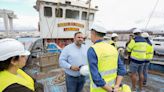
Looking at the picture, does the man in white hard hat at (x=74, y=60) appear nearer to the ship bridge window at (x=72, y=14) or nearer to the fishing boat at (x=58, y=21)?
the fishing boat at (x=58, y=21)

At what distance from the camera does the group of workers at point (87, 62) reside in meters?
1.04

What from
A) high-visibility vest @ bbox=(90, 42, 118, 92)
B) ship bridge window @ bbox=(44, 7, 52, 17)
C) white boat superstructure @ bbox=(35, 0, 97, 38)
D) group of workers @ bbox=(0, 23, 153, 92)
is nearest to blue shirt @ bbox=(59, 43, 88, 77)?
group of workers @ bbox=(0, 23, 153, 92)

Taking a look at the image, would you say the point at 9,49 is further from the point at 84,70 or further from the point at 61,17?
the point at 61,17

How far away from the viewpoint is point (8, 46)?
1.06m

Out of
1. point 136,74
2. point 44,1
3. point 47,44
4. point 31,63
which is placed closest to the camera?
point 136,74

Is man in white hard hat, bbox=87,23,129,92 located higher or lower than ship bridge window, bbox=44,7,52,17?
lower

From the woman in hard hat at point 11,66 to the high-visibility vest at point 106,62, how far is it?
0.84 meters

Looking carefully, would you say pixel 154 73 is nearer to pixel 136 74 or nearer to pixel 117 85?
pixel 136 74

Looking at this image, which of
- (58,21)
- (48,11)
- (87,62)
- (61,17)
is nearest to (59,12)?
(61,17)

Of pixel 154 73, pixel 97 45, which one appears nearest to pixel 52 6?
pixel 154 73

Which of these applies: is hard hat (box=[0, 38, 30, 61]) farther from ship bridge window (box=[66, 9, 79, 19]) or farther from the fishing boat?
ship bridge window (box=[66, 9, 79, 19])

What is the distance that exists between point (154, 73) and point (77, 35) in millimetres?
4543

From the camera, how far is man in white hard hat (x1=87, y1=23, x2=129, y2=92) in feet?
5.51

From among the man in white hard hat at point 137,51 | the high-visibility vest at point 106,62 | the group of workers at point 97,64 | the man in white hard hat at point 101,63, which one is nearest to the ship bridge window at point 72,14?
the man in white hard hat at point 137,51
